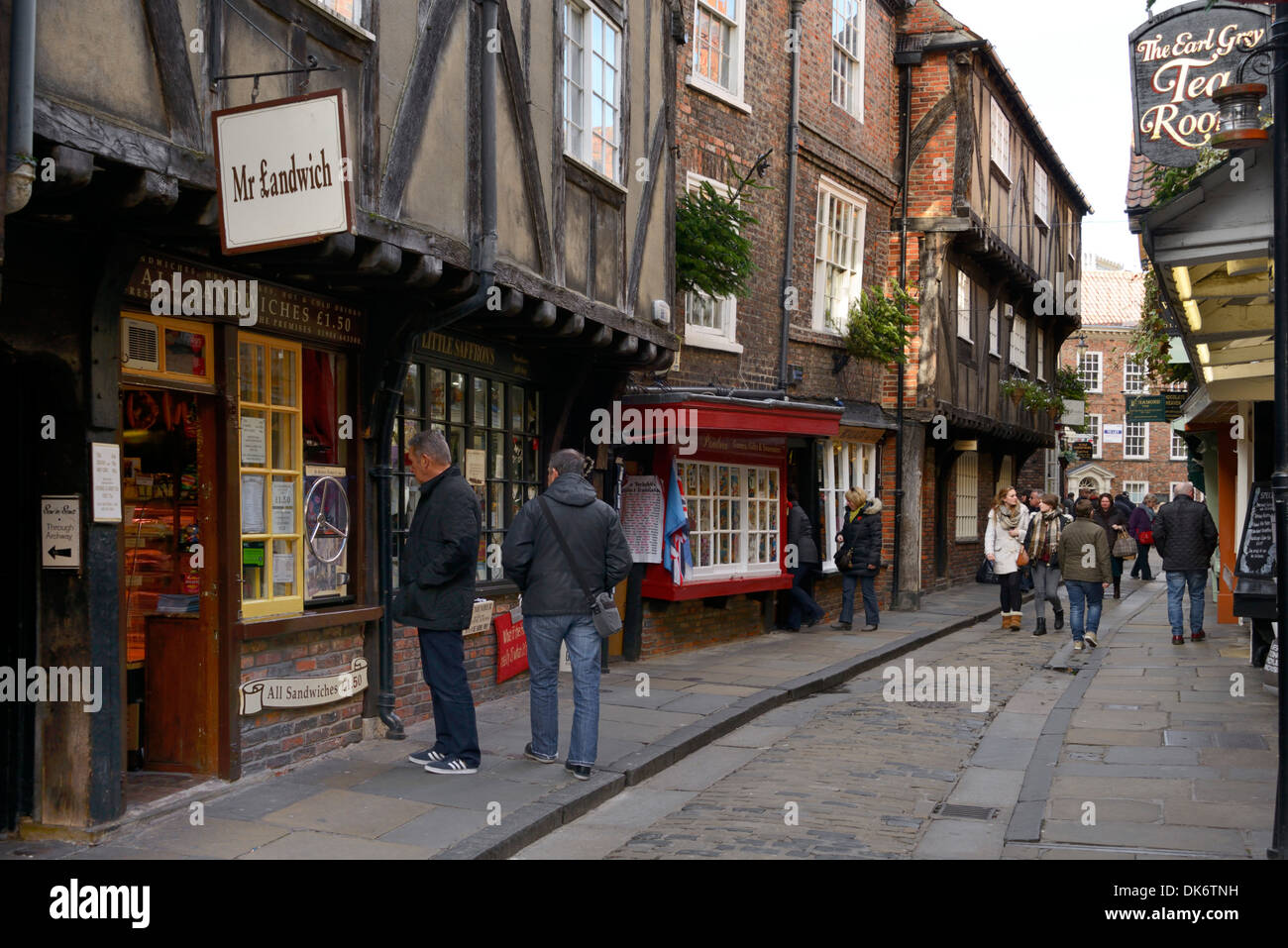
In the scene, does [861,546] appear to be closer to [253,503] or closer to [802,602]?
[802,602]

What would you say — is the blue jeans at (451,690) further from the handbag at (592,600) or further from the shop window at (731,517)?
the shop window at (731,517)

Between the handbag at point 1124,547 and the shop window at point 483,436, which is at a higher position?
the shop window at point 483,436

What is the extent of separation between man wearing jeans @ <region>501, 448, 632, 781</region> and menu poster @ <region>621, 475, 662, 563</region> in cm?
485

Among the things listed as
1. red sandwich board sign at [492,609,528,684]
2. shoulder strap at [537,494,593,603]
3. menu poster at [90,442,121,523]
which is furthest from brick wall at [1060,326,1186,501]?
menu poster at [90,442,121,523]

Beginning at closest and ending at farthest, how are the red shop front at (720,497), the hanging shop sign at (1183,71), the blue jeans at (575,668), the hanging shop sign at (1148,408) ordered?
the blue jeans at (575,668) < the hanging shop sign at (1183,71) < the red shop front at (720,497) < the hanging shop sign at (1148,408)

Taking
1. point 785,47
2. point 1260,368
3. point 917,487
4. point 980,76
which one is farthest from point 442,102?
point 980,76

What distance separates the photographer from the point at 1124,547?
20.2 meters

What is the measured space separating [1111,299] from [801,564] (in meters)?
43.3

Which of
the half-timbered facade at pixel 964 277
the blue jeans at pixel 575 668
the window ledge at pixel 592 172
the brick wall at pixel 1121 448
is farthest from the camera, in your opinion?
the brick wall at pixel 1121 448

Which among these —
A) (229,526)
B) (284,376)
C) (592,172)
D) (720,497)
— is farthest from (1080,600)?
(229,526)

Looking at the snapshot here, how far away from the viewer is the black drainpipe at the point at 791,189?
49.3 ft

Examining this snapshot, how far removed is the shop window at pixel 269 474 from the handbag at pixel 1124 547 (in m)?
15.4

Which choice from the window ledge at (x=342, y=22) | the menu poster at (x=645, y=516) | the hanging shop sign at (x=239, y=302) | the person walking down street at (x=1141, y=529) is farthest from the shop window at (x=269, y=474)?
the person walking down street at (x=1141, y=529)

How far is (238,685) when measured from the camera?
273 inches
